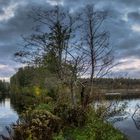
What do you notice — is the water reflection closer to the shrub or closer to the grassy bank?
the grassy bank

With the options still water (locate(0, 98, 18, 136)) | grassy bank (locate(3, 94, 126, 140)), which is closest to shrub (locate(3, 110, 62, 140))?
grassy bank (locate(3, 94, 126, 140))

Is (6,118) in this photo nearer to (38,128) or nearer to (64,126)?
(64,126)

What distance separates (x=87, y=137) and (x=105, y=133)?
4.69 ft

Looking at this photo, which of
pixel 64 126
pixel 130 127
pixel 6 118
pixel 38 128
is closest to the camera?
pixel 38 128

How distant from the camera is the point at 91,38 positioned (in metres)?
32.7

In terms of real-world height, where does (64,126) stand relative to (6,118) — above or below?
above

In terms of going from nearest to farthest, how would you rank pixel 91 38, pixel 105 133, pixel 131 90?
pixel 105 133, pixel 91 38, pixel 131 90

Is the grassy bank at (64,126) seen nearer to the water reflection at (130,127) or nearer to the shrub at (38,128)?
the shrub at (38,128)

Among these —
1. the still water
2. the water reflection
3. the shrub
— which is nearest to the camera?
the shrub

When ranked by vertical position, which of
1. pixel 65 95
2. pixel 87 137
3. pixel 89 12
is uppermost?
pixel 89 12

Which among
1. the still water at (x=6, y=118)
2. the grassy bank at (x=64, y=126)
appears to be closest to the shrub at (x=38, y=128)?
the grassy bank at (x=64, y=126)

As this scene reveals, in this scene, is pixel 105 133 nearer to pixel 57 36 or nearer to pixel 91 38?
pixel 91 38

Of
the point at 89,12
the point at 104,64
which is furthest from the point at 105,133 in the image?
the point at 89,12

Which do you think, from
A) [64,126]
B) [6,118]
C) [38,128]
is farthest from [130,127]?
[38,128]
